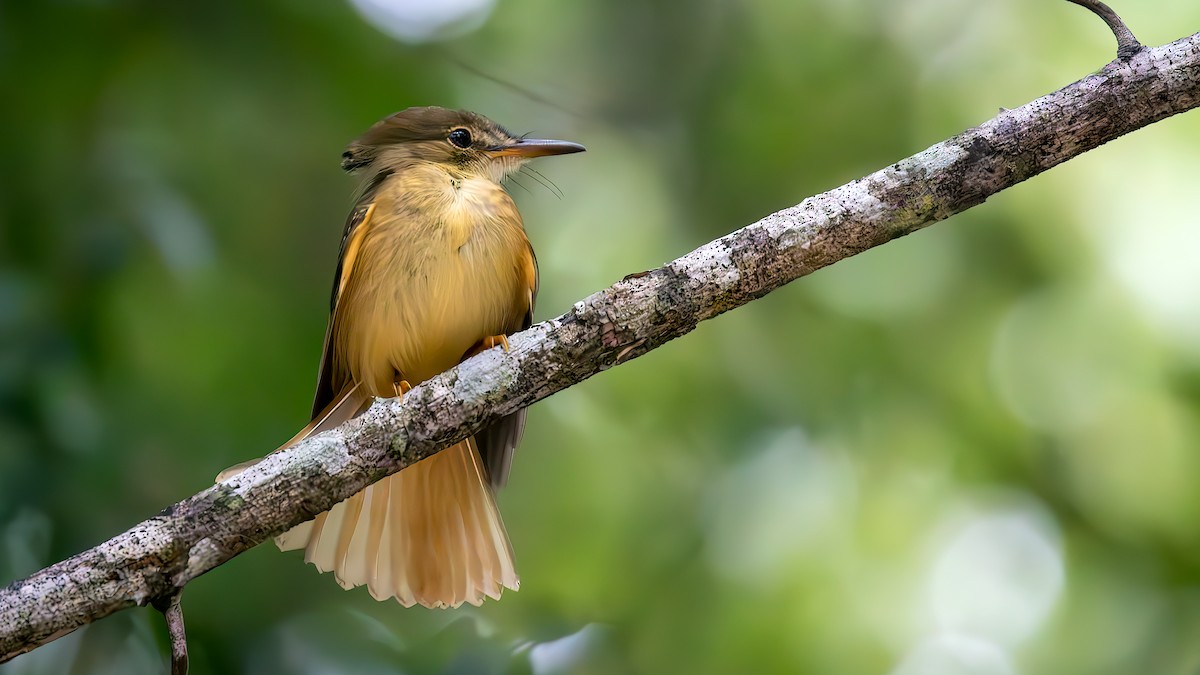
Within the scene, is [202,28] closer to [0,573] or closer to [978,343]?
[0,573]

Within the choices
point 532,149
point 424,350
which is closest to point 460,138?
point 532,149

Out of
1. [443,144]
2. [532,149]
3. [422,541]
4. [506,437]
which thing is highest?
[443,144]

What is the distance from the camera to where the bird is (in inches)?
143

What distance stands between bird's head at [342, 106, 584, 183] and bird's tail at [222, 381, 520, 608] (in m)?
0.90

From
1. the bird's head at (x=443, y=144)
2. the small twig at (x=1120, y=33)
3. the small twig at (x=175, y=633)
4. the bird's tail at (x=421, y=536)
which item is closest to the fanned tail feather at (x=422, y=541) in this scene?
the bird's tail at (x=421, y=536)

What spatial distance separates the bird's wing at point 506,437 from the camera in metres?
3.79

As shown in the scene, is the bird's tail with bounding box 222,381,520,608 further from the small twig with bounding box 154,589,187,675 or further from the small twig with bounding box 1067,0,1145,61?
the small twig with bounding box 1067,0,1145,61

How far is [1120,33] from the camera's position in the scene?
2.57m

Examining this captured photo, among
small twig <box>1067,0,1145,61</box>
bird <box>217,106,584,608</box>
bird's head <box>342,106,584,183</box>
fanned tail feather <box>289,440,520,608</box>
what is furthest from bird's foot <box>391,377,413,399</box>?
small twig <box>1067,0,1145,61</box>

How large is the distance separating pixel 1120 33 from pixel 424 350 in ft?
7.03

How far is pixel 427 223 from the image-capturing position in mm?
3707

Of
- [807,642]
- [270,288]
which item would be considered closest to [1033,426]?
[807,642]

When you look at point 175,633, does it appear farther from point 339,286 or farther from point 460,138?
point 460,138

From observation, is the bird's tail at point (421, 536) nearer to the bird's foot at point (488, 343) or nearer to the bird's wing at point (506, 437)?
the bird's wing at point (506, 437)
